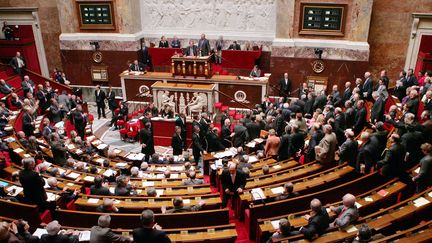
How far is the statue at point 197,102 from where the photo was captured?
13621 millimetres

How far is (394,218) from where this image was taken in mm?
5531

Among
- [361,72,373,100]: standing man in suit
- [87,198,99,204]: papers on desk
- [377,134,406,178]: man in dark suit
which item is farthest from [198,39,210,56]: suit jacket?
[377,134,406,178]: man in dark suit

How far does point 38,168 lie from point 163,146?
5.35 metres

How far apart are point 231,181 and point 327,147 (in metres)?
2.22

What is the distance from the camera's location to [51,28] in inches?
695

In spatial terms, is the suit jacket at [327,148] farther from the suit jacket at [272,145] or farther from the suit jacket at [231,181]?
the suit jacket at [231,181]

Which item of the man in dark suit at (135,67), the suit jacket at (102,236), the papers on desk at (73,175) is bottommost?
the papers on desk at (73,175)

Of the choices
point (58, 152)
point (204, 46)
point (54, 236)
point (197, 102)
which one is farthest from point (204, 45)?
point (54, 236)

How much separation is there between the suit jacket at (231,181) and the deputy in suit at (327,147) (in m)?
1.92

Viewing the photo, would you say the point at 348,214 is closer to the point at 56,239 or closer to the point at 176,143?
the point at 56,239

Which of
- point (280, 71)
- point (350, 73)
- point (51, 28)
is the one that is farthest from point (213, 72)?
point (51, 28)

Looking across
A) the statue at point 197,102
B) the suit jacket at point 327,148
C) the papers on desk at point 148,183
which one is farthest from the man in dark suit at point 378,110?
the papers on desk at point 148,183

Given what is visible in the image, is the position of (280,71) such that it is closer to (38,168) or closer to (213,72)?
(213,72)

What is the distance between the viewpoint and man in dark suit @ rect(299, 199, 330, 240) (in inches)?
204
